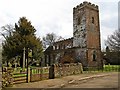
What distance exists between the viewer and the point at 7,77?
14961 mm

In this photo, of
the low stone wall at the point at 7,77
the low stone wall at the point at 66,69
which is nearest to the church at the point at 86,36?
the low stone wall at the point at 66,69

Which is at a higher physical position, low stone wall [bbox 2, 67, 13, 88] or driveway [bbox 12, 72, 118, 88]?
low stone wall [bbox 2, 67, 13, 88]

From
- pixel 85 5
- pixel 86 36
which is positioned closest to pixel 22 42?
pixel 86 36

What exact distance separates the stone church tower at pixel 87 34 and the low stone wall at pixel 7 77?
25.2m

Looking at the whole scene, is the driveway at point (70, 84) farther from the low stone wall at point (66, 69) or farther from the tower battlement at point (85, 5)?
the tower battlement at point (85, 5)

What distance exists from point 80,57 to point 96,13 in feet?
31.6

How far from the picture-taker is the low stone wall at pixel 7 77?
1461 cm

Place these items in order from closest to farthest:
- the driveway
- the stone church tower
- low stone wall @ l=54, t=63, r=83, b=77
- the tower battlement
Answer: the driveway → low stone wall @ l=54, t=63, r=83, b=77 → the stone church tower → the tower battlement

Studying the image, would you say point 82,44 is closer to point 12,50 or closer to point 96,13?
point 96,13

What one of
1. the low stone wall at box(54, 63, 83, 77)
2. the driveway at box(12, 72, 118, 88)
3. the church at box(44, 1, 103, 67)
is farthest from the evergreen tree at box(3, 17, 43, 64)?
the driveway at box(12, 72, 118, 88)

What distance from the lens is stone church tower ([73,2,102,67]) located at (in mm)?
39684

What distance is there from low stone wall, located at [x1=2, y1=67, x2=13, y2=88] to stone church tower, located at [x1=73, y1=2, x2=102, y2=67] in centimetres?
2517

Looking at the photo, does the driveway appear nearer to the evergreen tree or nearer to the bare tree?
the evergreen tree

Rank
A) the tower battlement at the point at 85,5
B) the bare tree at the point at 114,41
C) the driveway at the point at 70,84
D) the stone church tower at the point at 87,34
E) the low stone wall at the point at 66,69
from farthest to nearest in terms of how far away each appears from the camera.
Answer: the bare tree at the point at 114,41, the tower battlement at the point at 85,5, the stone church tower at the point at 87,34, the low stone wall at the point at 66,69, the driveway at the point at 70,84
